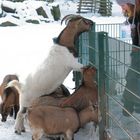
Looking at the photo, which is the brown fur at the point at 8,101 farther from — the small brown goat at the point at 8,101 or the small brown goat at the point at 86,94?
the small brown goat at the point at 86,94

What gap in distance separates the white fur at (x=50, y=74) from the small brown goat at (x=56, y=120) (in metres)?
0.77

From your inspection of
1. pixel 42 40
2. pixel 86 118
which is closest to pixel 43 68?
pixel 86 118

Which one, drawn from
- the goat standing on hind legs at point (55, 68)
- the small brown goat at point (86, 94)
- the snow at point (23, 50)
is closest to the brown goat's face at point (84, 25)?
the goat standing on hind legs at point (55, 68)

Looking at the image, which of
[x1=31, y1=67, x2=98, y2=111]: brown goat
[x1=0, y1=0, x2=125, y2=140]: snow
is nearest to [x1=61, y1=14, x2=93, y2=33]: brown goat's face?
[x1=0, y1=0, x2=125, y2=140]: snow

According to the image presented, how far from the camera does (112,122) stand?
432cm

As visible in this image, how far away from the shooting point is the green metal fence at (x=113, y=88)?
12.3 ft

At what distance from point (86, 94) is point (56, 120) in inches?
22.4

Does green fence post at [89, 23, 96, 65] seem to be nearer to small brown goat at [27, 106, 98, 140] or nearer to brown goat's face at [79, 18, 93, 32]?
brown goat's face at [79, 18, 93, 32]

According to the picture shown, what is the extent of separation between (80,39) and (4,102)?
53.1 inches

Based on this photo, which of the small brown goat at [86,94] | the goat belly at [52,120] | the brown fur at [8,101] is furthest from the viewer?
the brown fur at [8,101]

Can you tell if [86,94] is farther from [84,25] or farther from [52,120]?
[84,25]

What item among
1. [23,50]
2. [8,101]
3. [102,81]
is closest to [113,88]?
[102,81]

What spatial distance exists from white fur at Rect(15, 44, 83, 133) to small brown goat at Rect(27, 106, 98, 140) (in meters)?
0.77

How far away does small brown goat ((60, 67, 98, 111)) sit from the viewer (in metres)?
4.81
